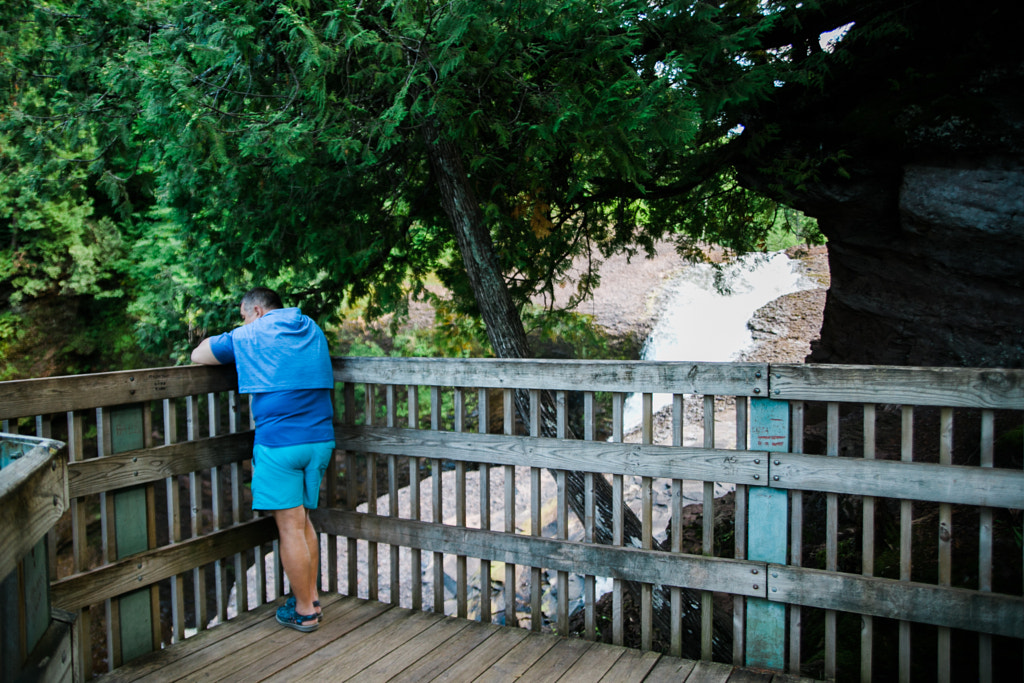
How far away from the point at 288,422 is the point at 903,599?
2.85 metres

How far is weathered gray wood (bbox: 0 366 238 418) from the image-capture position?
2863mm

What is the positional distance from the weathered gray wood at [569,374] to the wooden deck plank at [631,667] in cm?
120

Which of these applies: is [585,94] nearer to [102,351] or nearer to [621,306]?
[621,306]

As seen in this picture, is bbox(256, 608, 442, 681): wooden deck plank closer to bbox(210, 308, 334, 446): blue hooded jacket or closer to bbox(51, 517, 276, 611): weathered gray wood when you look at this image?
bbox(51, 517, 276, 611): weathered gray wood

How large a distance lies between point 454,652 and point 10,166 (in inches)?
210

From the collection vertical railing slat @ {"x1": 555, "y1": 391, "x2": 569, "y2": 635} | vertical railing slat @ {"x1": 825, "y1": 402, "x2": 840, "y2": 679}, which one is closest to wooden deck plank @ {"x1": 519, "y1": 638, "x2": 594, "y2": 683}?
vertical railing slat @ {"x1": 555, "y1": 391, "x2": 569, "y2": 635}

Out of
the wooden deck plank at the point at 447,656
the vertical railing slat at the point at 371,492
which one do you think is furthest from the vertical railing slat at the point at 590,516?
the vertical railing slat at the point at 371,492

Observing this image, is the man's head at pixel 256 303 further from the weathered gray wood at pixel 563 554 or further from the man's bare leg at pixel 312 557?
the weathered gray wood at pixel 563 554

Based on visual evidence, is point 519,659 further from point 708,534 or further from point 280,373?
point 280,373

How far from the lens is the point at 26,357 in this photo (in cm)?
1255

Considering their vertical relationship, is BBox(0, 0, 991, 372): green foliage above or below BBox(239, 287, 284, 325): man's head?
above

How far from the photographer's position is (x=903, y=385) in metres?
2.70

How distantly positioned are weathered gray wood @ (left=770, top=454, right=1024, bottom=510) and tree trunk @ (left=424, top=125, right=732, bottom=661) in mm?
2347

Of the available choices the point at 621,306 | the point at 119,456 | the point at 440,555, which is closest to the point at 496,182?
the point at 440,555
